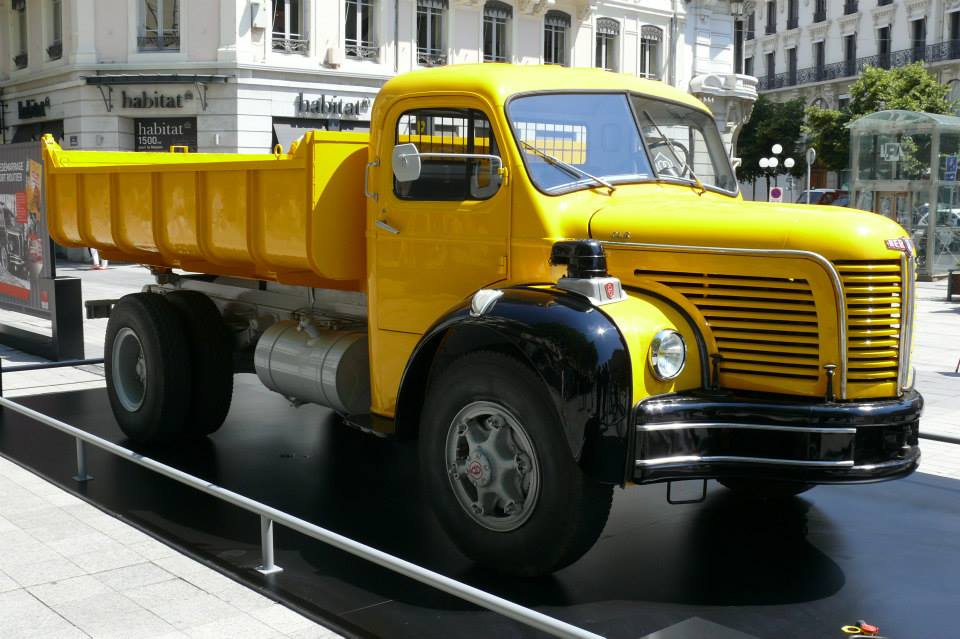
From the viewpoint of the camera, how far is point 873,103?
45688 millimetres

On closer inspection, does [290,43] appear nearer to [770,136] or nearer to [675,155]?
[675,155]

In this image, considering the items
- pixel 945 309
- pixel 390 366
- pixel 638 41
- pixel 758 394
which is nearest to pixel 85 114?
pixel 638 41

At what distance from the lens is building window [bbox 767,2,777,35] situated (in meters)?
62.9

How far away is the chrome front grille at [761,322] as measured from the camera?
15.5ft

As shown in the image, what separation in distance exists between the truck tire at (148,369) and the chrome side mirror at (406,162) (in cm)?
264

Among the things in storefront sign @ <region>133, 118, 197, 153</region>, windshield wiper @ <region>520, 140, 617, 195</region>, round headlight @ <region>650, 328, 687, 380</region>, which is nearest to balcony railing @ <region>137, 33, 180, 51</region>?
storefront sign @ <region>133, 118, 197, 153</region>

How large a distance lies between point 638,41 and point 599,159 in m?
31.0

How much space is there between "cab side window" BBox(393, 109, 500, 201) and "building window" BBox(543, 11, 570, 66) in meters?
27.9

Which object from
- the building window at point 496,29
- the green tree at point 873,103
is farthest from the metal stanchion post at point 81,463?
the green tree at point 873,103

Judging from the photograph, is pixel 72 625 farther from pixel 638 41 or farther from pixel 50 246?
pixel 638 41

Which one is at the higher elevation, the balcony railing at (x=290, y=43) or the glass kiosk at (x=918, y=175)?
the balcony railing at (x=290, y=43)

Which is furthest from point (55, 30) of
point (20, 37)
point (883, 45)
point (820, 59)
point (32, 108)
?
point (820, 59)

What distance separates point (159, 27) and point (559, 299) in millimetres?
25170

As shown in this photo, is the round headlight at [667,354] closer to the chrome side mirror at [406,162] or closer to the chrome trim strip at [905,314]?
the chrome trim strip at [905,314]
